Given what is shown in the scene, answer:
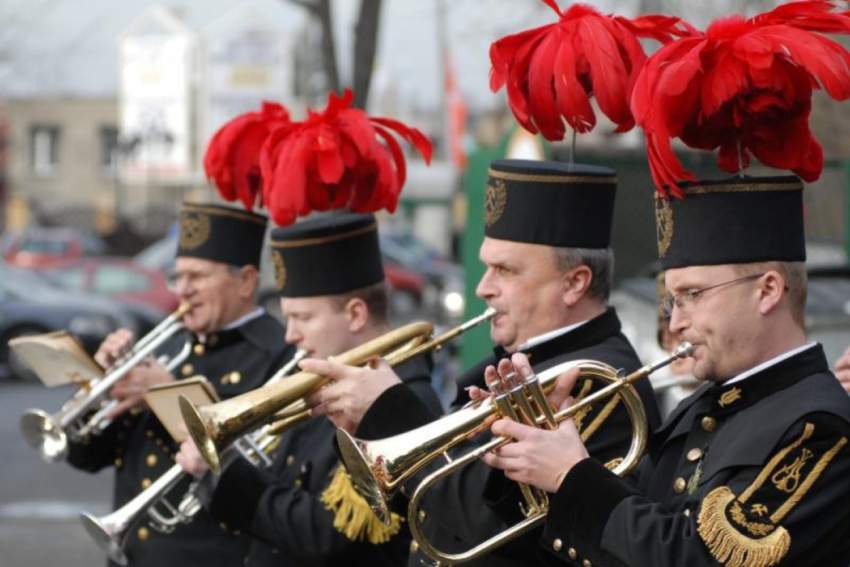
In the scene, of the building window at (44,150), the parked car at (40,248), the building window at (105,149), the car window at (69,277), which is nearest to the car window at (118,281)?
the car window at (69,277)

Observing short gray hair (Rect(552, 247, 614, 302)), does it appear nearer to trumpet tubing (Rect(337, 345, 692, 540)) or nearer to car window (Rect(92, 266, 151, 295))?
trumpet tubing (Rect(337, 345, 692, 540))

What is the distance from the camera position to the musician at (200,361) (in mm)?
5184

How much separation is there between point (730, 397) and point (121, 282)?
18537mm

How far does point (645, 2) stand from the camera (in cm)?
1597

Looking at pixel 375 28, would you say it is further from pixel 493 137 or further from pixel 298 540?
pixel 493 137

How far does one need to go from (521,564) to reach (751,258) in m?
0.98

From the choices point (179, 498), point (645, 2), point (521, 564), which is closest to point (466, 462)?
point (521, 564)

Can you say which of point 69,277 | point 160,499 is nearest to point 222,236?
point 160,499

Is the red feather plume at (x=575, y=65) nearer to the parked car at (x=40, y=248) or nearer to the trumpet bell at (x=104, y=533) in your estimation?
the trumpet bell at (x=104, y=533)

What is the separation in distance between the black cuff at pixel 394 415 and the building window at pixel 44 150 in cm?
5890

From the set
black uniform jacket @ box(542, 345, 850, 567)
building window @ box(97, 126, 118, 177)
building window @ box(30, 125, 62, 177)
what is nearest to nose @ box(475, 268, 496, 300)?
black uniform jacket @ box(542, 345, 850, 567)

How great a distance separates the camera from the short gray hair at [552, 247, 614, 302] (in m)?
3.91

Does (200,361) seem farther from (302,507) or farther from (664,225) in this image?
(664,225)

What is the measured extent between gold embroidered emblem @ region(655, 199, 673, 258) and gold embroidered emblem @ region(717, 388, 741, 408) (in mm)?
327
